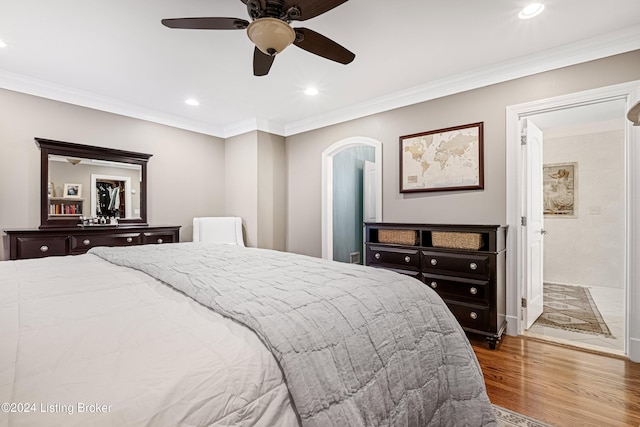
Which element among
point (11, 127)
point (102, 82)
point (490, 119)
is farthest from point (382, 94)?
point (11, 127)

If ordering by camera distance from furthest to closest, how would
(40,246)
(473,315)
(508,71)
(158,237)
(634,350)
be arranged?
(158,237) → (40,246) → (508,71) → (473,315) → (634,350)

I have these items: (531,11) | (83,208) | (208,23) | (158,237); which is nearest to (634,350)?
(531,11)

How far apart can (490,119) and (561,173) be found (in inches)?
119

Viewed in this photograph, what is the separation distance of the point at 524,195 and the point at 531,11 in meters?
1.54

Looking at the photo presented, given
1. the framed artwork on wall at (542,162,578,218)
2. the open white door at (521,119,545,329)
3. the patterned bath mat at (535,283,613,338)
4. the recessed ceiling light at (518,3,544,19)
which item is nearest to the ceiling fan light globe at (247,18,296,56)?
the recessed ceiling light at (518,3,544,19)

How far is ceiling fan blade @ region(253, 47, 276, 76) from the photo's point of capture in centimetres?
214

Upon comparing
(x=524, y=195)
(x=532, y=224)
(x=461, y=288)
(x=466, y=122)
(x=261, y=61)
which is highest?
(x=261, y=61)

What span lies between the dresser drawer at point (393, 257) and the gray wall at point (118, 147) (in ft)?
9.39

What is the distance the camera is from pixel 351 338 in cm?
97

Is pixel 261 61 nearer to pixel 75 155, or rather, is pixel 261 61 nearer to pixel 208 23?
pixel 208 23

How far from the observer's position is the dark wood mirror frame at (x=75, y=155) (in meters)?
3.34

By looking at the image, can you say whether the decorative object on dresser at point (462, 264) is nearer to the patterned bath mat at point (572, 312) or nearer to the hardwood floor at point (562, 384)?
the hardwood floor at point (562, 384)

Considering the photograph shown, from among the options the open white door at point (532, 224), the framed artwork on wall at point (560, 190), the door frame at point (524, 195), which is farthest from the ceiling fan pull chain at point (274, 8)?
the framed artwork on wall at point (560, 190)

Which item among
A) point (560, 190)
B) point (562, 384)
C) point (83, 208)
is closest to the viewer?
point (562, 384)
